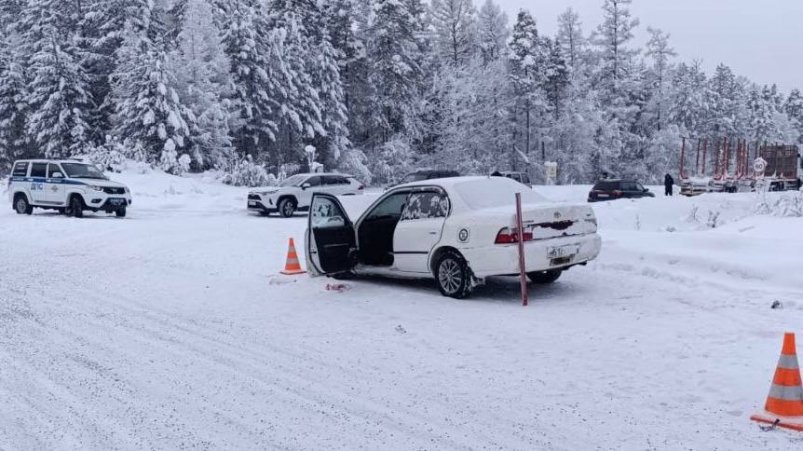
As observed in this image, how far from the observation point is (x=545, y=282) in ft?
32.2

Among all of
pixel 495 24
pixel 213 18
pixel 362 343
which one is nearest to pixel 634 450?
pixel 362 343

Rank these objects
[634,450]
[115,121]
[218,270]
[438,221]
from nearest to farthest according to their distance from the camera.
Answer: [634,450], [438,221], [218,270], [115,121]

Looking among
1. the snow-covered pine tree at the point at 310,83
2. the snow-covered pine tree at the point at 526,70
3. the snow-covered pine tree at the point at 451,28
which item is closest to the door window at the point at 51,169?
the snow-covered pine tree at the point at 310,83

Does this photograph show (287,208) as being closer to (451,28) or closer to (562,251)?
(562,251)

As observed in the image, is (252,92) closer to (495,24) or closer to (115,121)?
(115,121)

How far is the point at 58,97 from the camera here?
45.3 m

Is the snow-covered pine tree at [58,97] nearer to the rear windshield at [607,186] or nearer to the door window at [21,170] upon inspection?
the door window at [21,170]

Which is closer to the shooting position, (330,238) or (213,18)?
(330,238)

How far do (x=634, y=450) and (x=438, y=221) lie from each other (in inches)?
204

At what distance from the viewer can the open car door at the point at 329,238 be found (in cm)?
959

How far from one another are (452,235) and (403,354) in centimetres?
270

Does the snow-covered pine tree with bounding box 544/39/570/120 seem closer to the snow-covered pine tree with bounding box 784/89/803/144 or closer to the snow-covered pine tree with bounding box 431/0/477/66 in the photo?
the snow-covered pine tree with bounding box 431/0/477/66

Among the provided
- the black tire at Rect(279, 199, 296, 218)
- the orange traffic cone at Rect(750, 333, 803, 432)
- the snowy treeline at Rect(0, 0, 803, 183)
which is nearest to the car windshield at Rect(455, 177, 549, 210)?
the orange traffic cone at Rect(750, 333, 803, 432)

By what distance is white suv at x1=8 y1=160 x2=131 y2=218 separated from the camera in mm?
21266
